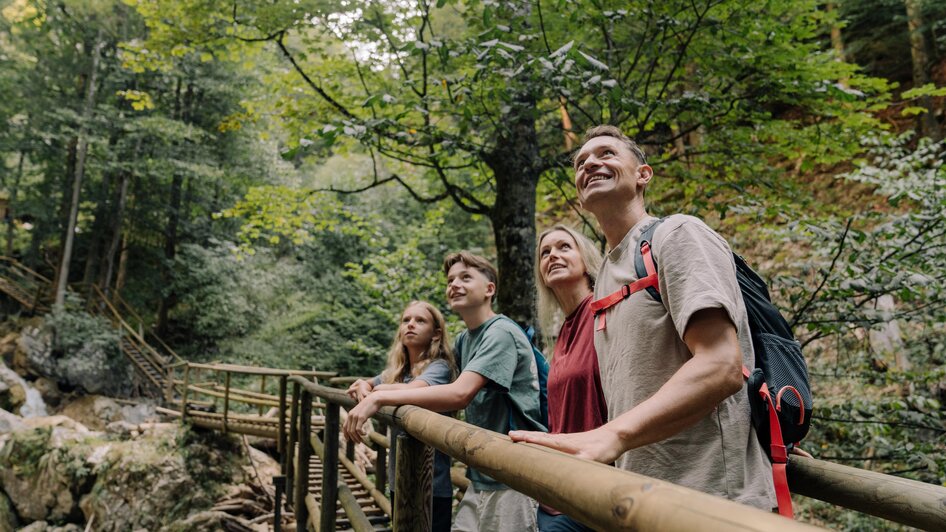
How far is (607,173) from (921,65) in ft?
36.2

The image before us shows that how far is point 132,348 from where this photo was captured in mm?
15031

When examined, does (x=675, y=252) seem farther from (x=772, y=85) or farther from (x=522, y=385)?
(x=772, y=85)

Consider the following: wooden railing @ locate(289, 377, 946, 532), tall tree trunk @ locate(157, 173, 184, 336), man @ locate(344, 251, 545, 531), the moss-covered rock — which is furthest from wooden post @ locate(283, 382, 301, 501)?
tall tree trunk @ locate(157, 173, 184, 336)

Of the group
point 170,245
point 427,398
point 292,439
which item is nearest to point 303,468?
point 292,439

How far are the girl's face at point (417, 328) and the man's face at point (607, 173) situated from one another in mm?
1467

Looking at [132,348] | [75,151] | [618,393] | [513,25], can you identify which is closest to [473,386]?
[618,393]

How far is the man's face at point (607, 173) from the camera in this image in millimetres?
1498

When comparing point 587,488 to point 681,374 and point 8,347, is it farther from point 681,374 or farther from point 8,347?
point 8,347

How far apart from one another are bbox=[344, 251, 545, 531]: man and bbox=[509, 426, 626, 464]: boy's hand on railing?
95cm

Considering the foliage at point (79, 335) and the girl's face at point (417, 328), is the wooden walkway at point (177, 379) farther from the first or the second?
the girl's face at point (417, 328)

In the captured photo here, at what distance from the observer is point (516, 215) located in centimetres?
475

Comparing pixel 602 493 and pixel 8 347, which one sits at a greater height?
pixel 602 493

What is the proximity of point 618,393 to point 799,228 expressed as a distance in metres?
3.28

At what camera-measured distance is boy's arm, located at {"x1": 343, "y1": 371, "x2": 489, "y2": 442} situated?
1.92 metres
